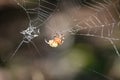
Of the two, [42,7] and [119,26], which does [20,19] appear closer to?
[42,7]

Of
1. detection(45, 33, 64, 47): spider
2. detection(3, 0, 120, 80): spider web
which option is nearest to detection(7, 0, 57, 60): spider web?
detection(3, 0, 120, 80): spider web

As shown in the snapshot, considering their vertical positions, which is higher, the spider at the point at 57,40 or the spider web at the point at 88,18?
the spider web at the point at 88,18

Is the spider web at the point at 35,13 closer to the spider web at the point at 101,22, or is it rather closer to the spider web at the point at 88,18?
the spider web at the point at 88,18

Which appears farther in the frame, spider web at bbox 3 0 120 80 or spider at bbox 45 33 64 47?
spider web at bbox 3 0 120 80

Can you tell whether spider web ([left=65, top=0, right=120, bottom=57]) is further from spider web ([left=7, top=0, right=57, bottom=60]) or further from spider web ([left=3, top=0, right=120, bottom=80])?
spider web ([left=7, top=0, right=57, bottom=60])

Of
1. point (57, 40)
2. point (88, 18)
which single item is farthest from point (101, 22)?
point (57, 40)

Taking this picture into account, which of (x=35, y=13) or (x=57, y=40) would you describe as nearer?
(x=57, y=40)

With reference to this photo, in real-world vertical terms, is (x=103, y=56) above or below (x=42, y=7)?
below

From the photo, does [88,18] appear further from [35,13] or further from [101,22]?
[35,13]

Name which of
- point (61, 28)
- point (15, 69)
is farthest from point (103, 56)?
point (15, 69)

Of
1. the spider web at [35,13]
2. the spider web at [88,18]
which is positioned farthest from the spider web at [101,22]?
the spider web at [35,13]

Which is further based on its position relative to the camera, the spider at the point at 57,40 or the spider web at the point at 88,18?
the spider web at the point at 88,18
